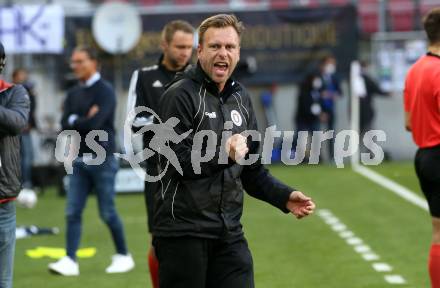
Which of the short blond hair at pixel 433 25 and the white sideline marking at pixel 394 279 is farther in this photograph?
the white sideline marking at pixel 394 279

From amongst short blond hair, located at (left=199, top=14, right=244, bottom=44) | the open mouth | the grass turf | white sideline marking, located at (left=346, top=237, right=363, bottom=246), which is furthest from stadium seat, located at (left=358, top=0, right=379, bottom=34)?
the open mouth

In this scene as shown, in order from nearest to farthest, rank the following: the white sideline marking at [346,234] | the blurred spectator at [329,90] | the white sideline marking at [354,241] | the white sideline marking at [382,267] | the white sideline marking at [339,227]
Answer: the white sideline marking at [382,267] → the white sideline marking at [354,241] → the white sideline marking at [346,234] → the white sideline marking at [339,227] → the blurred spectator at [329,90]

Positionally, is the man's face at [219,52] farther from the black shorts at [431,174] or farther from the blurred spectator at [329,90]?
the blurred spectator at [329,90]

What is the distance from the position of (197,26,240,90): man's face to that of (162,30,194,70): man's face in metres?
2.39

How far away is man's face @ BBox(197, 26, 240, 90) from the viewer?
533cm

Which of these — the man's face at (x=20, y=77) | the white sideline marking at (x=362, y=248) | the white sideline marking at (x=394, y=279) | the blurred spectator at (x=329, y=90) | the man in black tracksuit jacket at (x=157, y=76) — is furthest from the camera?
the blurred spectator at (x=329, y=90)

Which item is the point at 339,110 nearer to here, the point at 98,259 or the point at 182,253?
the point at 98,259

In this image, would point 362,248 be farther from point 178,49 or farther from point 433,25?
point 433,25

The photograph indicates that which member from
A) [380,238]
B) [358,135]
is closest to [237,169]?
[380,238]

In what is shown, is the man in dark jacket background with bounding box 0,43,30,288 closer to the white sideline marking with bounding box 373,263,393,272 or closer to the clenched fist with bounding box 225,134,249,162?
the clenched fist with bounding box 225,134,249,162

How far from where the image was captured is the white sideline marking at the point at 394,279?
893 centimetres

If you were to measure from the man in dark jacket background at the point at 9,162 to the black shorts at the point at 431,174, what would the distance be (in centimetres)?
257

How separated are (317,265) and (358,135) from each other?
493 inches

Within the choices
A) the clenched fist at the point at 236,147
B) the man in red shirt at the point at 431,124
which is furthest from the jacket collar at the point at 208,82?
the man in red shirt at the point at 431,124
